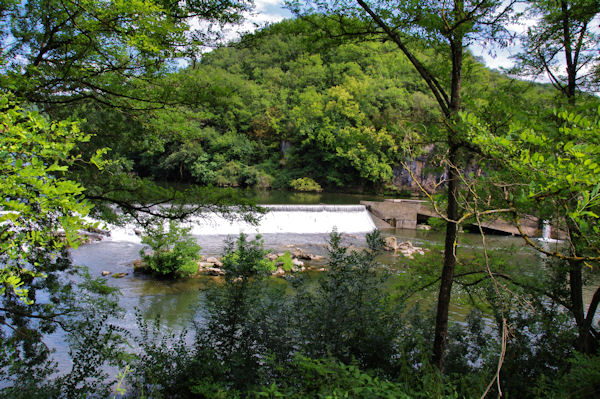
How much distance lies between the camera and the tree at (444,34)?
311 centimetres

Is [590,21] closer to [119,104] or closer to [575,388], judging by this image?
[575,388]

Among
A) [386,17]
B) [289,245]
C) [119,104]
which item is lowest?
[289,245]

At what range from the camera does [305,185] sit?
31391 mm

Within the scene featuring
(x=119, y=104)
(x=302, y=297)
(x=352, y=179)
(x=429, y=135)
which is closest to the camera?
(x=429, y=135)

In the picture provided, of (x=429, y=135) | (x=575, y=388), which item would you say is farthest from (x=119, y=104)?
(x=575, y=388)

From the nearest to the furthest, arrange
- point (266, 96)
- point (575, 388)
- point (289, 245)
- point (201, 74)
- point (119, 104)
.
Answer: point (575, 388), point (119, 104), point (201, 74), point (289, 245), point (266, 96)

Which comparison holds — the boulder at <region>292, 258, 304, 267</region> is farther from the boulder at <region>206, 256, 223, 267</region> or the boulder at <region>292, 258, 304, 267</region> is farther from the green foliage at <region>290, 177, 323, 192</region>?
the green foliage at <region>290, 177, 323, 192</region>

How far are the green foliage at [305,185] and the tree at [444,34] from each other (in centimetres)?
2747

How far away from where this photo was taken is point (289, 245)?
13.4 meters

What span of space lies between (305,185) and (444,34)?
28.3 meters

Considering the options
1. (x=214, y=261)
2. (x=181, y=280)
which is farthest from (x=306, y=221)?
(x=181, y=280)

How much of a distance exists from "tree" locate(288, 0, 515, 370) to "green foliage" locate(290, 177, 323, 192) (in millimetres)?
27465

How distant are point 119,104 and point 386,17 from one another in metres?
2.78

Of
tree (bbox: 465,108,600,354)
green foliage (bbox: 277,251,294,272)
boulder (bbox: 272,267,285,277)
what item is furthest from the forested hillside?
tree (bbox: 465,108,600,354)
